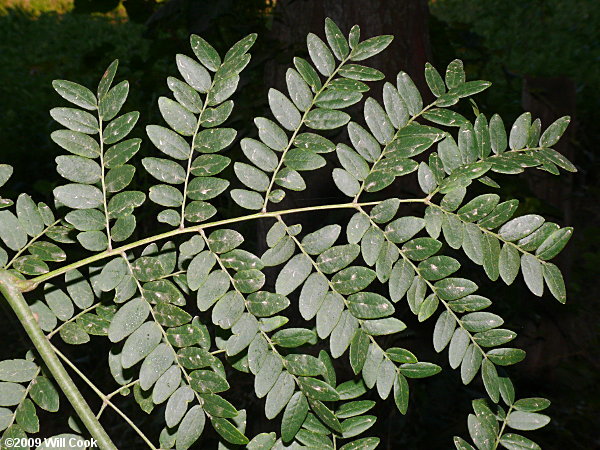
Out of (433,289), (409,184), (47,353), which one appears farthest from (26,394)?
(409,184)

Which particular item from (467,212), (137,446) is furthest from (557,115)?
(467,212)

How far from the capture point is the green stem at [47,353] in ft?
2.10

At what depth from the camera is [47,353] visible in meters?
0.64

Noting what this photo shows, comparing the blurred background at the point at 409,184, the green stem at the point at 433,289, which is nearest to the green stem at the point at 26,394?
the green stem at the point at 433,289

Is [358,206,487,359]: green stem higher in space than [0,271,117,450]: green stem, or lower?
lower

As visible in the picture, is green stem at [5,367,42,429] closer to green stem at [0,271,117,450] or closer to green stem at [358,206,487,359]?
green stem at [0,271,117,450]

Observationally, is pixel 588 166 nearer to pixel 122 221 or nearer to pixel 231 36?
pixel 231 36

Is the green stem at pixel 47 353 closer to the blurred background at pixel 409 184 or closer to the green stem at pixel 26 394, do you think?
the green stem at pixel 26 394

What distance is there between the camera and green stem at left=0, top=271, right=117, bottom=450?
2.10 ft

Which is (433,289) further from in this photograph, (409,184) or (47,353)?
(409,184)

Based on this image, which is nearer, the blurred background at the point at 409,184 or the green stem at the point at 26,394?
the green stem at the point at 26,394

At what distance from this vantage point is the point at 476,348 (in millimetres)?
707

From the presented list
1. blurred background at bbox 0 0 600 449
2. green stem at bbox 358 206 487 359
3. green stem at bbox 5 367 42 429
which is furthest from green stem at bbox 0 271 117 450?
blurred background at bbox 0 0 600 449

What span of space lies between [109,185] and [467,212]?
37 centimetres
